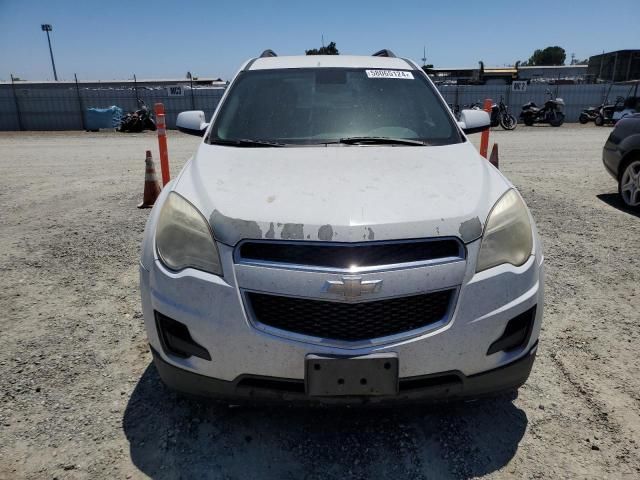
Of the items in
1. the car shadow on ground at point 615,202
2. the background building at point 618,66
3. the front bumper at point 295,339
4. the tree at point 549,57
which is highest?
the tree at point 549,57

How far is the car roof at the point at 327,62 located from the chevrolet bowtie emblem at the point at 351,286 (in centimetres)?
220

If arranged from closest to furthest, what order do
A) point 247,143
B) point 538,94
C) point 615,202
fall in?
1. point 247,143
2. point 615,202
3. point 538,94

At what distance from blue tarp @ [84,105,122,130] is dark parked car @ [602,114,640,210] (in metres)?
20.5

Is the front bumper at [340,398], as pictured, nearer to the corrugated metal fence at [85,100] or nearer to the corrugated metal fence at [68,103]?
the corrugated metal fence at [85,100]

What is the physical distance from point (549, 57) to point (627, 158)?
361 feet

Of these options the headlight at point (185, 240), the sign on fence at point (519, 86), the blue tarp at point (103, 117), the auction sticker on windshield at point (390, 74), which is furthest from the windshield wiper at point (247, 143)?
the sign on fence at point (519, 86)

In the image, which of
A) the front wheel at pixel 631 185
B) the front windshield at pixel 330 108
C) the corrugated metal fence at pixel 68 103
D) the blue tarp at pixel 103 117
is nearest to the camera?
the front windshield at pixel 330 108

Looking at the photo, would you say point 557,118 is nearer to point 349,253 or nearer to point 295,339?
point 349,253

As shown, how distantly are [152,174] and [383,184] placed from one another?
4824mm

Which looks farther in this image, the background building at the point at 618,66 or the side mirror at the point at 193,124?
the background building at the point at 618,66

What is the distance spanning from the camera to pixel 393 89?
3.34 m

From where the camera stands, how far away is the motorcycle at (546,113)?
69.4 ft

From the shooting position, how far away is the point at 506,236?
204 cm

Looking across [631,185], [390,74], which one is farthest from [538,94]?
[390,74]
